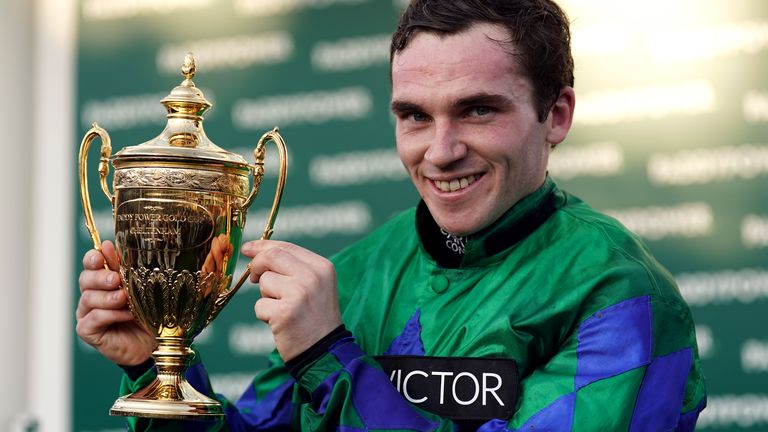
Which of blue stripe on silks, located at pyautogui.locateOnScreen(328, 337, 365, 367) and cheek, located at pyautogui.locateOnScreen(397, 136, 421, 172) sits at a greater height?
cheek, located at pyautogui.locateOnScreen(397, 136, 421, 172)

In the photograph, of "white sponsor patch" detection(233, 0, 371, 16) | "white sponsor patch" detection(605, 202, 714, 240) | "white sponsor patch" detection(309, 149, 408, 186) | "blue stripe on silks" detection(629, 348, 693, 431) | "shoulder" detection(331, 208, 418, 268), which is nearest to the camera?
"blue stripe on silks" detection(629, 348, 693, 431)

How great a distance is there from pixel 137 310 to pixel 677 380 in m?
0.83

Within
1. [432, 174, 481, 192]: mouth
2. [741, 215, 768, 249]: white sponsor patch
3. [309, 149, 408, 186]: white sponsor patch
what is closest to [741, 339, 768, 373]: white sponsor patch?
[741, 215, 768, 249]: white sponsor patch

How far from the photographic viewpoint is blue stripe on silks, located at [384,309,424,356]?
2000 mm

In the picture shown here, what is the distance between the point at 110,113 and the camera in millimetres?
4641

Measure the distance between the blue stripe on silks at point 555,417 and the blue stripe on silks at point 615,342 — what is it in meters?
0.03

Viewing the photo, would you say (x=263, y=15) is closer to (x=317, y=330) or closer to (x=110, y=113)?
(x=110, y=113)

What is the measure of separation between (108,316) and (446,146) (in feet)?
2.02

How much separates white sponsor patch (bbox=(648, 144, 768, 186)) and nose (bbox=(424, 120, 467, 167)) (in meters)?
2.03

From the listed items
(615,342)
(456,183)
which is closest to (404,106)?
(456,183)

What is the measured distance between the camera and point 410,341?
6.61 feet

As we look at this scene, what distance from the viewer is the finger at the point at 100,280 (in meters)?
2.02

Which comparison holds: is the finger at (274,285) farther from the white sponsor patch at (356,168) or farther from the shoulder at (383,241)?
the white sponsor patch at (356,168)

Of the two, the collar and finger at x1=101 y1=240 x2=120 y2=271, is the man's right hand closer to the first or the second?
finger at x1=101 y1=240 x2=120 y2=271
